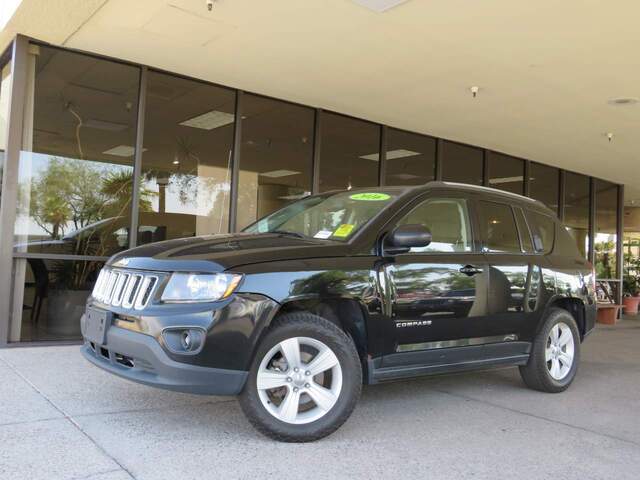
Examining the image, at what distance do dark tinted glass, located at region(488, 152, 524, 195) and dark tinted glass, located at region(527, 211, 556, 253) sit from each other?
634cm

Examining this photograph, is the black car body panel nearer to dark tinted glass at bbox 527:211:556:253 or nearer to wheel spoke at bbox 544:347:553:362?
dark tinted glass at bbox 527:211:556:253

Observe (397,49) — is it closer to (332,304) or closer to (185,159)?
(185,159)

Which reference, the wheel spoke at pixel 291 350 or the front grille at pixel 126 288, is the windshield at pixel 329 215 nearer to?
the wheel spoke at pixel 291 350

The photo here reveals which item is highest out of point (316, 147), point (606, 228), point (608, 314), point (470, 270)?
point (316, 147)

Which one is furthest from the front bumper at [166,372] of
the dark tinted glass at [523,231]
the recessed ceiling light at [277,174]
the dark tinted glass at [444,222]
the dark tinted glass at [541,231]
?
the recessed ceiling light at [277,174]

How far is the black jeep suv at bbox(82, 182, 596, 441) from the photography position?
328cm

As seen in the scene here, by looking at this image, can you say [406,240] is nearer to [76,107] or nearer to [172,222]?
[172,222]

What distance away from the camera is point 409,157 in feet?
34.6

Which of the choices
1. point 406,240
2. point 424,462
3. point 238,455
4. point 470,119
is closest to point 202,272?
point 238,455

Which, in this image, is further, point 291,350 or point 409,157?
point 409,157

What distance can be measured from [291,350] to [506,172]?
9.77 m

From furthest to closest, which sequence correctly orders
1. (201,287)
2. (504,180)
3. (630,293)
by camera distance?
(630,293) → (504,180) → (201,287)

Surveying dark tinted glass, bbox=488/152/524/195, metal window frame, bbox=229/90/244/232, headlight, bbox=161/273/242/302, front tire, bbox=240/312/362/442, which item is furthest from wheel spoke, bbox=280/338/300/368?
dark tinted glass, bbox=488/152/524/195

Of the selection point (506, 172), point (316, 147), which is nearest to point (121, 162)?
point (316, 147)
